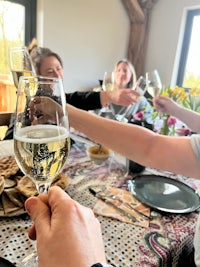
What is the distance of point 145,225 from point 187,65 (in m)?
2.98

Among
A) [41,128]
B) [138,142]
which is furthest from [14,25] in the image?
[41,128]

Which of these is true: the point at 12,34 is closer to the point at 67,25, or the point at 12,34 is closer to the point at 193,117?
the point at 67,25

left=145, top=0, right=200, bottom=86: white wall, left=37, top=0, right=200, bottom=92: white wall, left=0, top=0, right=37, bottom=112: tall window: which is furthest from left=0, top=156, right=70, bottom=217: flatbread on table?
left=145, top=0, right=200, bottom=86: white wall

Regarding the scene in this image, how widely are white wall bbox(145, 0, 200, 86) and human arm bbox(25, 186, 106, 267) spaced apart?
10.3ft

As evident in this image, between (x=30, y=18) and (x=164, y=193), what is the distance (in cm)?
251

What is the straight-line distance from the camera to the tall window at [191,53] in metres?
2.94

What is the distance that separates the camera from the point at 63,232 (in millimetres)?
285

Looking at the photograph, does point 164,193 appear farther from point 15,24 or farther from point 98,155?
point 15,24

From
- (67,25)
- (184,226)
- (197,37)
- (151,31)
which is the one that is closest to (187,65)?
(197,37)

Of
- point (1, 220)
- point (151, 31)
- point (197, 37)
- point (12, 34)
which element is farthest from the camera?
point (151, 31)

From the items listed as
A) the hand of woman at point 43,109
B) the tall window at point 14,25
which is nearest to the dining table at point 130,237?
the hand of woman at point 43,109

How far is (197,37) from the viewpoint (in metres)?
2.97

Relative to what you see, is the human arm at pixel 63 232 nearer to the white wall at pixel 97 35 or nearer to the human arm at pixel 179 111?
the human arm at pixel 179 111

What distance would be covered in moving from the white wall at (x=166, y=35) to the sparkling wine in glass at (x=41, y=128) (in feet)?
10.0
